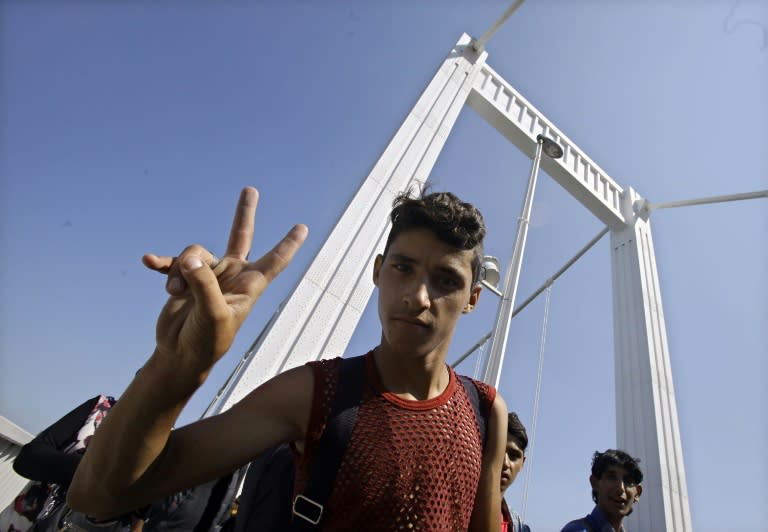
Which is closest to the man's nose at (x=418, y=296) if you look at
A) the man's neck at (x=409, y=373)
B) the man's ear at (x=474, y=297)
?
the man's neck at (x=409, y=373)

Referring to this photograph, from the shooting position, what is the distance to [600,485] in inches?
140

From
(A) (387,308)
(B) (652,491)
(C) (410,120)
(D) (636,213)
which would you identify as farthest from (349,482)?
(D) (636,213)

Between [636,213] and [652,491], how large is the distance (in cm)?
457

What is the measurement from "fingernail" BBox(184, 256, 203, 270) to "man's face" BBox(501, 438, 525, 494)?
283 centimetres

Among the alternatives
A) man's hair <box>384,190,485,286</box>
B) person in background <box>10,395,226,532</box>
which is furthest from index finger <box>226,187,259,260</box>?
person in background <box>10,395,226,532</box>

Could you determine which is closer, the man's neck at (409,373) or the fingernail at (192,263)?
the fingernail at (192,263)

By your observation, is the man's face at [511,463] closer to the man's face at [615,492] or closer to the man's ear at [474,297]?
the man's face at [615,492]

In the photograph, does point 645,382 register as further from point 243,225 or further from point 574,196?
point 243,225

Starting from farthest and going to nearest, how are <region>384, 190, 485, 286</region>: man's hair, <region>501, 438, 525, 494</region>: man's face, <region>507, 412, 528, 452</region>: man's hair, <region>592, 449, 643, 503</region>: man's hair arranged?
<region>592, 449, 643, 503</region>: man's hair, <region>507, 412, 528, 452</region>: man's hair, <region>501, 438, 525, 494</region>: man's face, <region>384, 190, 485, 286</region>: man's hair

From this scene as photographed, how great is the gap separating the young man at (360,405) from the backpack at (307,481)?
22 mm

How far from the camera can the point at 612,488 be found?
347cm

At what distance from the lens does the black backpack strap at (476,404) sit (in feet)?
A: 4.12

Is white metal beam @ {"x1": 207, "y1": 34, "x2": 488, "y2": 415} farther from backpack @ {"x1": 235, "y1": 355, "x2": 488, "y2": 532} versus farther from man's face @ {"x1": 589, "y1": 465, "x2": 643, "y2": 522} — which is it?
backpack @ {"x1": 235, "y1": 355, "x2": 488, "y2": 532}

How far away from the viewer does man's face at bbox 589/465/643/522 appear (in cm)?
338
